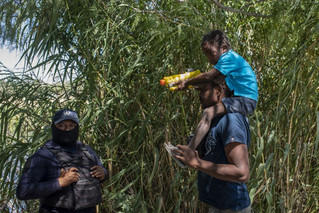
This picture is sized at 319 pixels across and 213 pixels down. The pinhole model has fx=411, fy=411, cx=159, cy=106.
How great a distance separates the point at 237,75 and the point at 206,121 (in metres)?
0.41

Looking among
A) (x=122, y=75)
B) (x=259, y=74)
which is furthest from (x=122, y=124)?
(x=259, y=74)

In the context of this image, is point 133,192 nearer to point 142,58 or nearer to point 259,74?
point 142,58

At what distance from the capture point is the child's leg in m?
1.79

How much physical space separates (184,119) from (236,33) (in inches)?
29.9

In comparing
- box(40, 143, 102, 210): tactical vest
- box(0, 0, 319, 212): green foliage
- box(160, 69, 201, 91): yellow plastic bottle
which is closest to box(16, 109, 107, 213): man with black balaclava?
box(40, 143, 102, 210): tactical vest

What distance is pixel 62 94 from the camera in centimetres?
290

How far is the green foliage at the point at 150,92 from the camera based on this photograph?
255 cm

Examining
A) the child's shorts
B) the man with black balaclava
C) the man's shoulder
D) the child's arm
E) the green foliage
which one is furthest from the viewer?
the green foliage

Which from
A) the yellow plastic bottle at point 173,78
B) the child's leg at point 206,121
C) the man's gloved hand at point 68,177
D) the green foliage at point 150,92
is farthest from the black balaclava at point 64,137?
the child's leg at point 206,121

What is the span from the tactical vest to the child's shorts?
2.74 feet

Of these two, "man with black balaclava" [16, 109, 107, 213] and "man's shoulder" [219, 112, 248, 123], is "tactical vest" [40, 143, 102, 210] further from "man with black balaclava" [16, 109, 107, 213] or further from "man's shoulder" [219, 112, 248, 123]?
"man's shoulder" [219, 112, 248, 123]

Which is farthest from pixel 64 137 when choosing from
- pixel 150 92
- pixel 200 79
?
pixel 200 79

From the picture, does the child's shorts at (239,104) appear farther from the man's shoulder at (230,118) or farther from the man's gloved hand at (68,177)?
the man's gloved hand at (68,177)

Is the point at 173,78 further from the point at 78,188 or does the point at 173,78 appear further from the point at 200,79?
the point at 78,188
